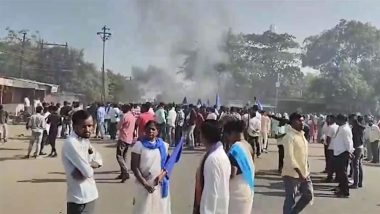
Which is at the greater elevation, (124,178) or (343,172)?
(343,172)

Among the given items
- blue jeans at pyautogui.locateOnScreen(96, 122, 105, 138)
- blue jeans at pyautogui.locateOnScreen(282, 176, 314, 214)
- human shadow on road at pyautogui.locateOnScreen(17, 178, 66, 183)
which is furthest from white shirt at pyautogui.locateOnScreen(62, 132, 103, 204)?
blue jeans at pyautogui.locateOnScreen(96, 122, 105, 138)

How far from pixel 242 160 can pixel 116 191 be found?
14.6ft

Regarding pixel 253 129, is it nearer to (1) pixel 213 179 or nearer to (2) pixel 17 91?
(1) pixel 213 179

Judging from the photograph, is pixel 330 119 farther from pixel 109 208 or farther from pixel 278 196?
pixel 109 208

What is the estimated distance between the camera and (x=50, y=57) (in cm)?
4919

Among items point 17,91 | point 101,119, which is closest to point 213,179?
point 101,119

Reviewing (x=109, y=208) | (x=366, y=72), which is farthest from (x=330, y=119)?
(x=366, y=72)

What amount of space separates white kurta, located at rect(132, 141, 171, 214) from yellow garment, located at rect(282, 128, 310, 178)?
6.38ft

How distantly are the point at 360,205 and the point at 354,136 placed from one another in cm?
177

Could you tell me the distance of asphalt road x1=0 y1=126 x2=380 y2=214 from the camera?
23.0 ft

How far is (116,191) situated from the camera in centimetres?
808

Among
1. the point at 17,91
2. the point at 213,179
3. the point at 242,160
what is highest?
the point at 17,91

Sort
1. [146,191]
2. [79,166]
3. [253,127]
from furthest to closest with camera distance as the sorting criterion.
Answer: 1. [253,127]
2. [146,191]
3. [79,166]

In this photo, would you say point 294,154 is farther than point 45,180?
No
